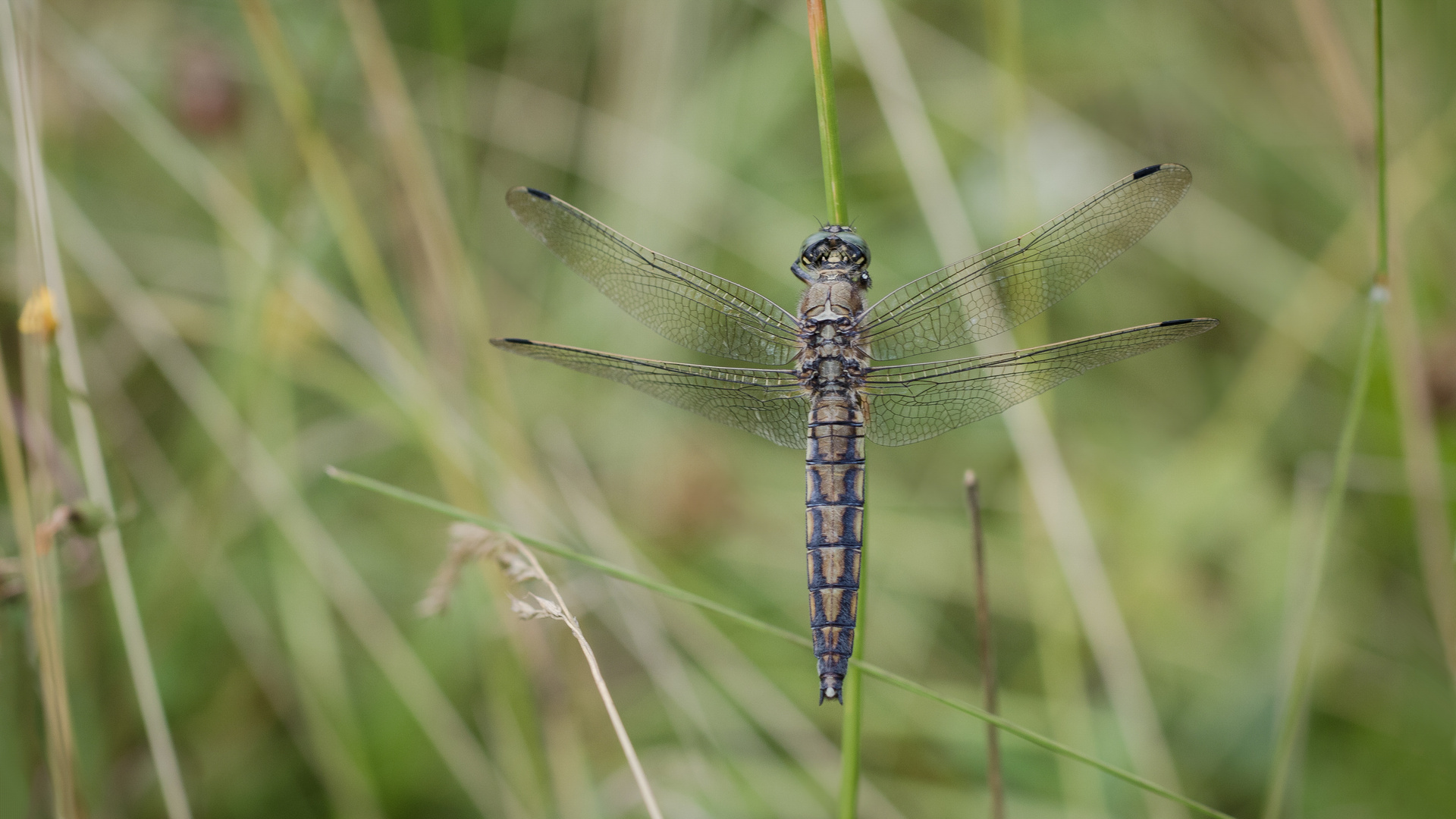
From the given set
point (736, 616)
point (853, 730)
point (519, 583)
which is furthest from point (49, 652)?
point (853, 730)

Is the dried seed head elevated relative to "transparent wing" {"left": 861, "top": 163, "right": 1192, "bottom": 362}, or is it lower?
lower

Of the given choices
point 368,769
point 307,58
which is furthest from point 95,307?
point 368,769

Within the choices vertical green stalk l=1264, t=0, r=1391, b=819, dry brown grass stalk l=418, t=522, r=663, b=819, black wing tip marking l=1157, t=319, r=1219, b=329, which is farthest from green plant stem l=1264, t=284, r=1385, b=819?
dry brown grass stalk l=418, t=522, r=663, b=819

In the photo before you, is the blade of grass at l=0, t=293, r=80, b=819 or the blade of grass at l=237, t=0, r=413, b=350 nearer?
the blade of grass at l=0, t=293, r=80, b=819

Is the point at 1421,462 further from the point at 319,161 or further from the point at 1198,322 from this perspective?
the point at 319,161

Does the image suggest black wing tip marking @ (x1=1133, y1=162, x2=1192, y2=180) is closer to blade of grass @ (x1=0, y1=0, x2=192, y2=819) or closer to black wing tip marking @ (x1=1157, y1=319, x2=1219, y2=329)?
black wing tip marking @ (x1=1157, y1=319, x2=1219, y2=329)

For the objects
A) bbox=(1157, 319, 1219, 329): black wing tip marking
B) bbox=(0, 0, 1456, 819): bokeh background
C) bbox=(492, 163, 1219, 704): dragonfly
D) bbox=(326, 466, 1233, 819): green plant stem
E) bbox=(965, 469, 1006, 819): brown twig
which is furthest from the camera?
bbox=(0, 0, 1456, 819): bokeh background
